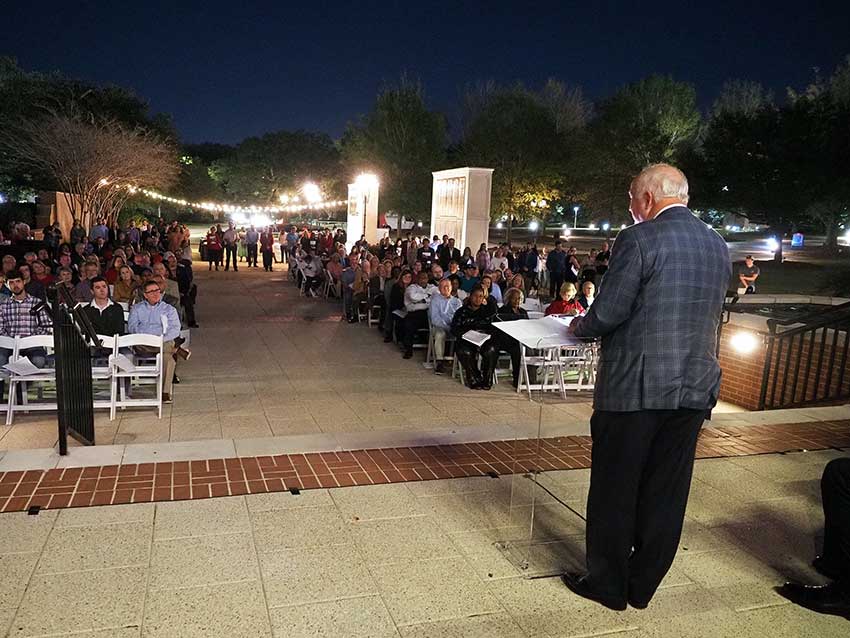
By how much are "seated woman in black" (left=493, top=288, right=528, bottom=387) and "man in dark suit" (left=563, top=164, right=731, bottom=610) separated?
17.0ft

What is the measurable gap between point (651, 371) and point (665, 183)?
30.7 inches

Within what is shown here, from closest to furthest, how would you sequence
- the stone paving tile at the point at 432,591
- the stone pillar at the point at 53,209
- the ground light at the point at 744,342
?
the stone paving tile at the point at 432,591
the ground light at the point at 744,342
the stone pillar at the point at 53,209

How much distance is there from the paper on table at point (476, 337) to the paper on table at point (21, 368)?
434 cm

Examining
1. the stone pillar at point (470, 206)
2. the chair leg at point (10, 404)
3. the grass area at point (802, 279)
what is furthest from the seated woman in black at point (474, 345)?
the grass area at point (802, 279)

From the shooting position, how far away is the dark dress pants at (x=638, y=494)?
2.95 m

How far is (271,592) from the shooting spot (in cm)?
321

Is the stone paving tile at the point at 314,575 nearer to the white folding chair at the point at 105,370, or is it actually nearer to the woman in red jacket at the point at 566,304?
the white folding chair at the point at 105,370

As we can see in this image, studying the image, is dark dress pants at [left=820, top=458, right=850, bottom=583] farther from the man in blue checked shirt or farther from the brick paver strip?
the man in blue checked shirt

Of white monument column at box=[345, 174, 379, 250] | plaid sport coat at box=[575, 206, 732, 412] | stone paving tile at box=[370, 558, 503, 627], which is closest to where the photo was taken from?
plaid sport coat at box=[575, 206, 732, 412]

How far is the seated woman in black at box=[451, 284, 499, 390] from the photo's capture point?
8188 millimetres

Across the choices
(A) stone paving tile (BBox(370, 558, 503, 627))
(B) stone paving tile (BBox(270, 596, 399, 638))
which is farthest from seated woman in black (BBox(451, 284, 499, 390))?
(B) stone paving tile (BBox(270, 596, 399, 638))

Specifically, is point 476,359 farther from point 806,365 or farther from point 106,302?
point 106,302

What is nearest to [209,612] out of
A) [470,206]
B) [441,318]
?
[441,318]

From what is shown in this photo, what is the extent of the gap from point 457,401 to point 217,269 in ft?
57.8
